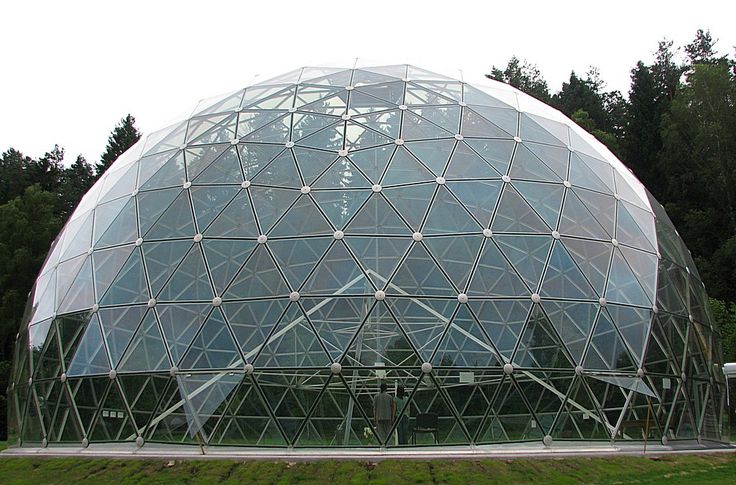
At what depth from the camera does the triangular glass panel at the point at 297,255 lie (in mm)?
15234

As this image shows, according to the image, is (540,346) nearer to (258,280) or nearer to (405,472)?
(405,472)

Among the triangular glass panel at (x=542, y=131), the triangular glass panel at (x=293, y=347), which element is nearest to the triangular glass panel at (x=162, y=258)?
the triangular glass panel at (x=293, y=347)

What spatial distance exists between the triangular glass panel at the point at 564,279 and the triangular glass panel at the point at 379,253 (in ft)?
10.3

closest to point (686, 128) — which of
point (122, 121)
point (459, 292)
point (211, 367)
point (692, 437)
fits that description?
point (692, 437)

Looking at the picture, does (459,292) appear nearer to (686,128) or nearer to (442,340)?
(442,340)

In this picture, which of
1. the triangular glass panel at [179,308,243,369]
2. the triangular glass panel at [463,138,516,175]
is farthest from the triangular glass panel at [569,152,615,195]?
the triangular glass panel at [179,308,243,369]

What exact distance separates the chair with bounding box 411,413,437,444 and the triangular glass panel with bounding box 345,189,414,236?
3.92m

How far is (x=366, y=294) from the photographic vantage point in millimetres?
14773

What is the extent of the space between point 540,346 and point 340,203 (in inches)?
211

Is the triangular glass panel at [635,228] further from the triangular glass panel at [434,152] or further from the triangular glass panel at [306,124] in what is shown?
the triangular glass panel at [306,124]

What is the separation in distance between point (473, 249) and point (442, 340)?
7.43 ft

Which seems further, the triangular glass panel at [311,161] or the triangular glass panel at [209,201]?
the triangular glass panel at [311,161]

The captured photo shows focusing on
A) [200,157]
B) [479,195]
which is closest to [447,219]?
[479,195]

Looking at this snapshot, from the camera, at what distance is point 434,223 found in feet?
51.9
